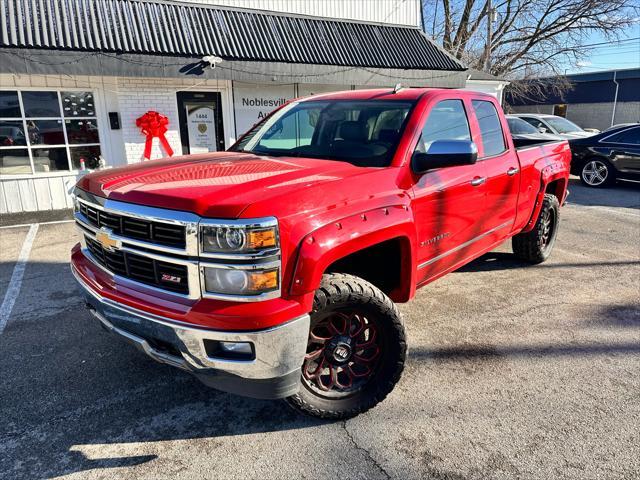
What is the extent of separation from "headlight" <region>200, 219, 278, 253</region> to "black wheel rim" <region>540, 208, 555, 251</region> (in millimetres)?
4269

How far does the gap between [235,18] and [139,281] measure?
9.08 m

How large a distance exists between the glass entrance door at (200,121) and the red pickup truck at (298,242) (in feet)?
22.2

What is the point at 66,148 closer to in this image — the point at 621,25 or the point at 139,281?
the point at 139,281

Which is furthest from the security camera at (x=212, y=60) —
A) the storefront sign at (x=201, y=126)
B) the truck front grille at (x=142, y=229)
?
the truck front grille at (x=142, y=229)

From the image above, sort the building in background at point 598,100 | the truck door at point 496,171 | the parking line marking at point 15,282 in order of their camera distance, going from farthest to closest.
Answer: the building in background at point 598,100 → the parking line marking at point 15,282 → the truck door at point 496,171

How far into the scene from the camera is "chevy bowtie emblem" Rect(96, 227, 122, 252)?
8.38ft

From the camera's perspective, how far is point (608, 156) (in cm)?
1120

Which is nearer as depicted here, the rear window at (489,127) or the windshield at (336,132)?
the windshield at (336,132)

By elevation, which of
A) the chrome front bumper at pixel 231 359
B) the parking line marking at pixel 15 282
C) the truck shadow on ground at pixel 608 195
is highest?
the chrome front bumper at pixel 231 359

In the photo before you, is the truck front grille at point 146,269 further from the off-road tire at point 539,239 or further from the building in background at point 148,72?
the building in background at point 148,72

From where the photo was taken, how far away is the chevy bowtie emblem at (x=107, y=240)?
255 centimetres

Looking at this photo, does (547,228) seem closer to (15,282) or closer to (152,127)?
(15,282)

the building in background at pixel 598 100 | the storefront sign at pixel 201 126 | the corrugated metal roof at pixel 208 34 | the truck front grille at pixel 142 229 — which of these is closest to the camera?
the truck front grille at pixel 142 229

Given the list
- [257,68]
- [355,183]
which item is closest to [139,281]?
[355,183]
